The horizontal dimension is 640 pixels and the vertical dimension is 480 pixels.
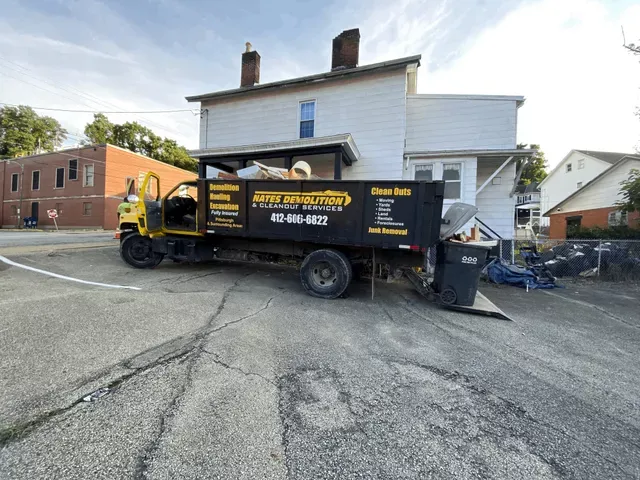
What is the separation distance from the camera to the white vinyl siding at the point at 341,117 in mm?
10031

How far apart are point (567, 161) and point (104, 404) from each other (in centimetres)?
4031

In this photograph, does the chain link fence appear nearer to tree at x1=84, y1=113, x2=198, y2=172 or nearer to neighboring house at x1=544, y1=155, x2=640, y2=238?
neighboring house at x1=544, y1=155, x2=640, y2=238

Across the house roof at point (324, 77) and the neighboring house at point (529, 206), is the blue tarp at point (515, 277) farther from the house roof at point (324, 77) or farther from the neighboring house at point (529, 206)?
the neighboring house at point (529, 206)

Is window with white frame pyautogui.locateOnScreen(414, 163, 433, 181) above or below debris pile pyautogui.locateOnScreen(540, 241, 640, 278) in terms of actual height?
above

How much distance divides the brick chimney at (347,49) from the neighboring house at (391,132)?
4 cm

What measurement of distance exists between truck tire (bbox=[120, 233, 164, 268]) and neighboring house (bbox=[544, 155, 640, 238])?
897 inches

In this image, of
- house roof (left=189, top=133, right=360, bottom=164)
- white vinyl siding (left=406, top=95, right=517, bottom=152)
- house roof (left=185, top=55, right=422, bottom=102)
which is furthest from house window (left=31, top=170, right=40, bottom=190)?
white vinyl siding (left=406, top=95, right=517, bottom=152)

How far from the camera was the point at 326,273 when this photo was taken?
5.64 metres

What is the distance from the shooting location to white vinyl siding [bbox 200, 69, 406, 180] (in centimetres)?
1003

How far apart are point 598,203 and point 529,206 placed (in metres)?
10.1

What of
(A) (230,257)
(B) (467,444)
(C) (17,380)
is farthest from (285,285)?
(B) (467,444)

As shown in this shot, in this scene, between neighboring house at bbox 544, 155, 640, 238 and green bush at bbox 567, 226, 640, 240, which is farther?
neighboring house at bbox 544, 155, 640, 238

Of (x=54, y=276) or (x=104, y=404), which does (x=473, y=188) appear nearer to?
(x=104, y=404)

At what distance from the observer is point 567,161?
29156 mm
